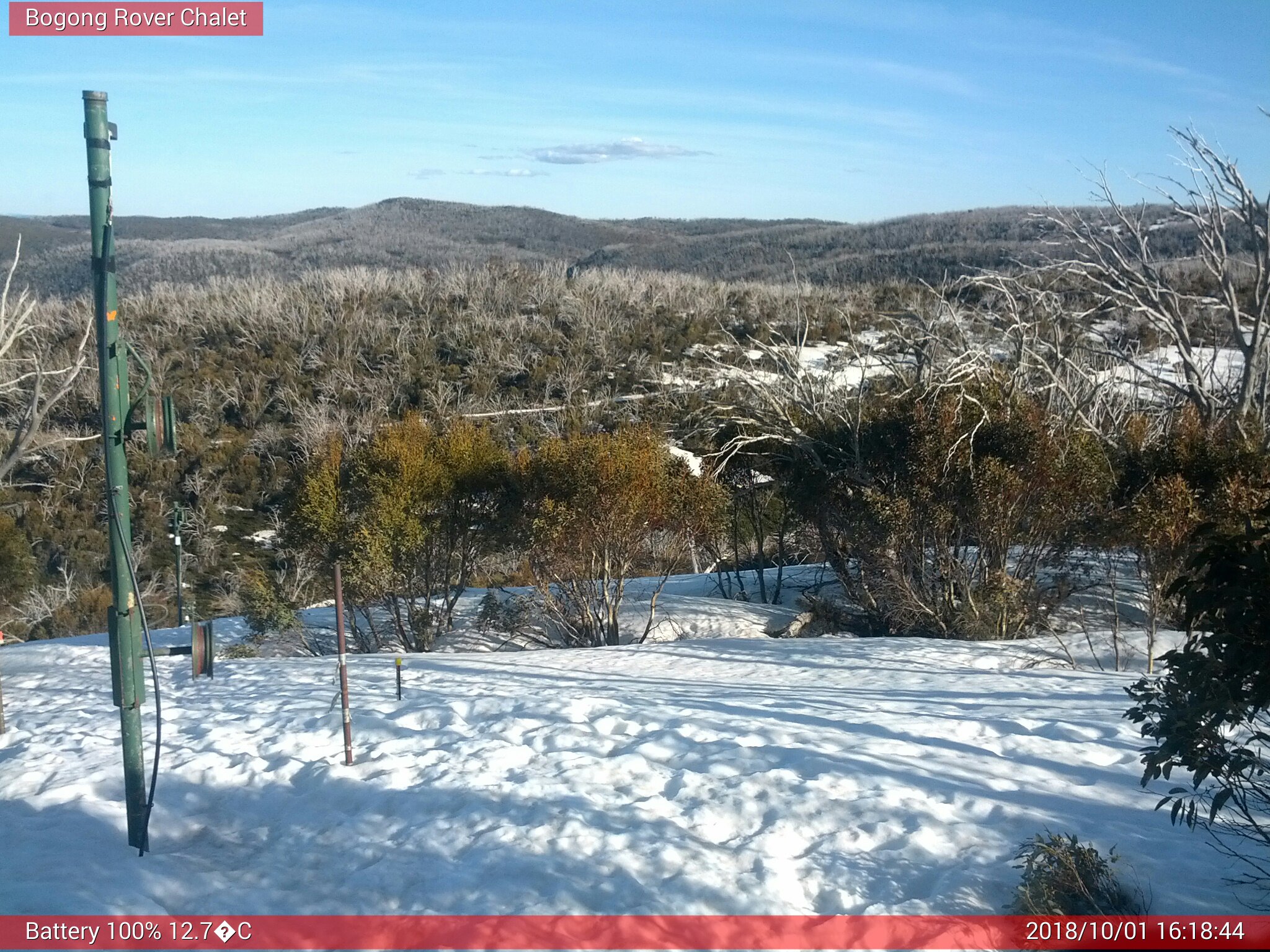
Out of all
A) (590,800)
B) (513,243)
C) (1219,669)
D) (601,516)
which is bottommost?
(590,800)

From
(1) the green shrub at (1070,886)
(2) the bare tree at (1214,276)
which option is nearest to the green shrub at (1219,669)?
(1) the green shrub at (1070,886)

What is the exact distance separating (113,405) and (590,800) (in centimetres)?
346

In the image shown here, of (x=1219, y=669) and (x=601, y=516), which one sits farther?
(x=601, y=516)

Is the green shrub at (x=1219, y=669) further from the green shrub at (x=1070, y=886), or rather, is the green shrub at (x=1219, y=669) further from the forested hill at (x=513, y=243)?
the forested hill at (x=513, y=243)

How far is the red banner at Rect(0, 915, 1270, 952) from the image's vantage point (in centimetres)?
448

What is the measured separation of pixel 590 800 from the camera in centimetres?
608

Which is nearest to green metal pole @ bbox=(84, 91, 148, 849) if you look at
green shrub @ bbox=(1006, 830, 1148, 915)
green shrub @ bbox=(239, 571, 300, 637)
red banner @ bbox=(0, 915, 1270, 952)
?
red banner @ bbox=(0, 915, 1270, 952)

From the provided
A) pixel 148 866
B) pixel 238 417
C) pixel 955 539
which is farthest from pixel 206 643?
pixel 238 417

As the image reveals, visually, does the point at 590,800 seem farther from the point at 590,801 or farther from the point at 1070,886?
the point at 1070,886

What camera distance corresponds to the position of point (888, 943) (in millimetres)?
4578

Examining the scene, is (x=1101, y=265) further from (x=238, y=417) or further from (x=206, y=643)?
(x=238, y=417)

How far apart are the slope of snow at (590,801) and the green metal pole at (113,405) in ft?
3.68

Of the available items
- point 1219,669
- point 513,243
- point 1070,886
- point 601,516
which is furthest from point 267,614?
point 513,243

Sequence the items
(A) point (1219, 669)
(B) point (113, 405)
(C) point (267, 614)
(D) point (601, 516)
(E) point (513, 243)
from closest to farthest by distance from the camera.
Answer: (A) point (1219, 669) < (B) point (113, 405) < (D) point (601, 516) < (C) point (267, 614) < (E) point (513, 243)
